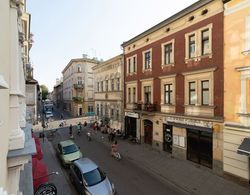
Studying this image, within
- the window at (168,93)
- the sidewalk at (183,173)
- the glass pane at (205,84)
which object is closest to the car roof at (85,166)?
the sidewalk at (183,173)

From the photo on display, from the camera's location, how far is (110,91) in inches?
1177

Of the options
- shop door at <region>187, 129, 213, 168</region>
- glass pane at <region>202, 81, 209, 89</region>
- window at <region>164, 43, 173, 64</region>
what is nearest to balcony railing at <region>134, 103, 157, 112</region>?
window at <region>164, 43, 173, 64</region>

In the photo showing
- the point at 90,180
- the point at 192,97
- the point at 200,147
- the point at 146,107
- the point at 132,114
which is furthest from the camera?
the point at 132,114

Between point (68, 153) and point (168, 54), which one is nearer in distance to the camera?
point (68, 153)

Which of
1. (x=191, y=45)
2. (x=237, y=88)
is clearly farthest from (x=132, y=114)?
(x=237, y=88)

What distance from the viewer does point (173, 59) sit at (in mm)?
17500

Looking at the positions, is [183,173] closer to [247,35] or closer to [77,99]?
[247,35]

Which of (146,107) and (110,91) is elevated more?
(110,91)

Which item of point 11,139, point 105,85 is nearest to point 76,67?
point 105,85

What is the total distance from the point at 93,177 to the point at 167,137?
961 centimetres

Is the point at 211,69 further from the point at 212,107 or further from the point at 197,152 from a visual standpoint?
the point at 197,152

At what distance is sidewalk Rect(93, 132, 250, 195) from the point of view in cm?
1144

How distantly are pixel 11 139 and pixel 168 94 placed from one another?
1574 centimetres

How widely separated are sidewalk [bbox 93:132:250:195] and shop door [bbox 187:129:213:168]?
0.52m
